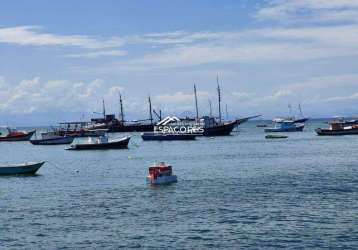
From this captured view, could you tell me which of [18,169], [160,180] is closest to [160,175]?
[160,180]

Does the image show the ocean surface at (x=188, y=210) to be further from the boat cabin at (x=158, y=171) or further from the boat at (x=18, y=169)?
the boat at (x=18, y=169)

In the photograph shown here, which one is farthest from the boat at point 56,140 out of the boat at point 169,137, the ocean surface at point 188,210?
the ocean surface at point 188,210

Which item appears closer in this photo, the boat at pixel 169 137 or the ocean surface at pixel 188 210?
the ocean surface at pixel 188 210

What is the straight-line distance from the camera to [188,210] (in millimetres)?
44094

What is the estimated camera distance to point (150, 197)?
5144 cm

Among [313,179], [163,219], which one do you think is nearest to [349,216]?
[163,219]

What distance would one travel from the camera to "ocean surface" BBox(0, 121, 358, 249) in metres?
35.2

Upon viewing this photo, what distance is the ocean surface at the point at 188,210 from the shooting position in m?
35.2

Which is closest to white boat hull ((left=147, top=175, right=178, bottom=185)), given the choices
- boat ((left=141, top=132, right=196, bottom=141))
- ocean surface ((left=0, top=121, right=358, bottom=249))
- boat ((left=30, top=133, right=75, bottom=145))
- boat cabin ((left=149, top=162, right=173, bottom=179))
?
boat cabin ((left=149, top=162, right=173, bottom=179))

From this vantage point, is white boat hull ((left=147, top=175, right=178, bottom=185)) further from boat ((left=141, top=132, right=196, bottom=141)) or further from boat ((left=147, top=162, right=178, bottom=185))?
boat ((left=141, top=132, right=196, bottom=141))

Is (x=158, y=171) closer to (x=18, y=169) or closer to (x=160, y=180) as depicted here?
(x=160, y=180)

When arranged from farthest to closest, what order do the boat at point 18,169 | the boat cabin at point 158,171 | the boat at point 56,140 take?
the boat at point 56,140, the boat at point 18,169, the boat cabin at point 158,171

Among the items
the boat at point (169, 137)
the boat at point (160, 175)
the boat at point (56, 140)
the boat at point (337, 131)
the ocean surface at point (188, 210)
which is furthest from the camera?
the boat at point (337, 131)

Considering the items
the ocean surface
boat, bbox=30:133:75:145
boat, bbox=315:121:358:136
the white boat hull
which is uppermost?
boat, bbox=30:133:75:145
